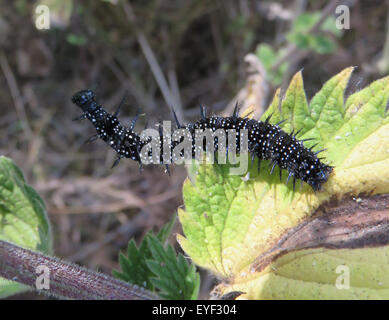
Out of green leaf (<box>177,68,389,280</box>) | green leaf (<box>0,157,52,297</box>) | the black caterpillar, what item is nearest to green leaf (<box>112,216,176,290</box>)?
green leaf (<box>177,68,389,280</box>)

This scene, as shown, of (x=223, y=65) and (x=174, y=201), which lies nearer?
(x=174, y=201)

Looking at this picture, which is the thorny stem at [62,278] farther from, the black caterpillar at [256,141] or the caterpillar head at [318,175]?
the caterpillar head at [318,175]

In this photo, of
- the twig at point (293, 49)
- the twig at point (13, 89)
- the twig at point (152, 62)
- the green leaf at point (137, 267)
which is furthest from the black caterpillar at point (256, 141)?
the twig at point (13, 89)

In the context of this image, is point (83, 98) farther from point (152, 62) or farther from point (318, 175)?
point (152, 62)

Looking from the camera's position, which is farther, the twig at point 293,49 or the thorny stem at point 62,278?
the twig at point 293,49

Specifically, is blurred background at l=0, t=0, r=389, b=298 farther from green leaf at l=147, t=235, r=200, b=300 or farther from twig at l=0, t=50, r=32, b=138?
green leaf at l=147, t=235, r=200, b=300

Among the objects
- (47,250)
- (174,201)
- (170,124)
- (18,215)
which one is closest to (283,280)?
(170,124)
